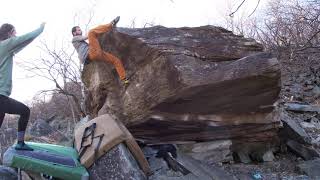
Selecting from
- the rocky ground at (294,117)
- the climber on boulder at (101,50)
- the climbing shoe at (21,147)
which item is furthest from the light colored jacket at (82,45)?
the rocky ground at (294,117)

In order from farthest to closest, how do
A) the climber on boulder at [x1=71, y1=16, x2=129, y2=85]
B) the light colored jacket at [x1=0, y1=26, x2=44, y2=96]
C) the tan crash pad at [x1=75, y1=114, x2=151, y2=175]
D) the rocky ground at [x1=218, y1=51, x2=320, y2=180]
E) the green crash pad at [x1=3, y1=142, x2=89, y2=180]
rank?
1. the climber on boulder at [x1=71, y1=16, x2=129, y2=85]
2. the rocky ground at [x1=218, y1=51, x2=320, y2=180]
3. the tan crash pad at [x1=75, y1=114, x2=151, y2=175]
4. the light colored jacket at [x1=0, y1=26, x2=44, y2=96]
5. the green crash pad at [x1=3, y1=142, x2=89, y2=180]

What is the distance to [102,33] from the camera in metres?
7.51

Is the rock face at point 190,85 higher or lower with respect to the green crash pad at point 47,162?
higher

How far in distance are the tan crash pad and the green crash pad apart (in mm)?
182

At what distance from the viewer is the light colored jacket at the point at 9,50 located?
19.0 ft

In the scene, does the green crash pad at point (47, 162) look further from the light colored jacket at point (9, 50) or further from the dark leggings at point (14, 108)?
the light colored jacket at point (9, 50)

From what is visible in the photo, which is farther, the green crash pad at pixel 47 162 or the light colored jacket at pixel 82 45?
the light colored jacket at pixel 82 45

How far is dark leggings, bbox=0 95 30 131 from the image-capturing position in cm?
570

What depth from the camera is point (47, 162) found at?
580cm

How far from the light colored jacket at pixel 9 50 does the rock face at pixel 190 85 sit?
6.02 ft

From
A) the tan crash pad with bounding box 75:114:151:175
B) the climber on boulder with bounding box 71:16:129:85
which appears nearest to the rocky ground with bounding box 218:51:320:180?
the tan crash pad with bounding box 75:114:151:175

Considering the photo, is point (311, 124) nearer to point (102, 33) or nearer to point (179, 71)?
point (179, 71)

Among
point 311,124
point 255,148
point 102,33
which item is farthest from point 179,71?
point 311,124

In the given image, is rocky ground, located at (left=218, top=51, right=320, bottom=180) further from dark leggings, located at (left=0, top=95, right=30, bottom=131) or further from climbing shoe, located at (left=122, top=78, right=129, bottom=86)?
dark leggings, located at (left=0, top=95, right=30, bottom=131)
